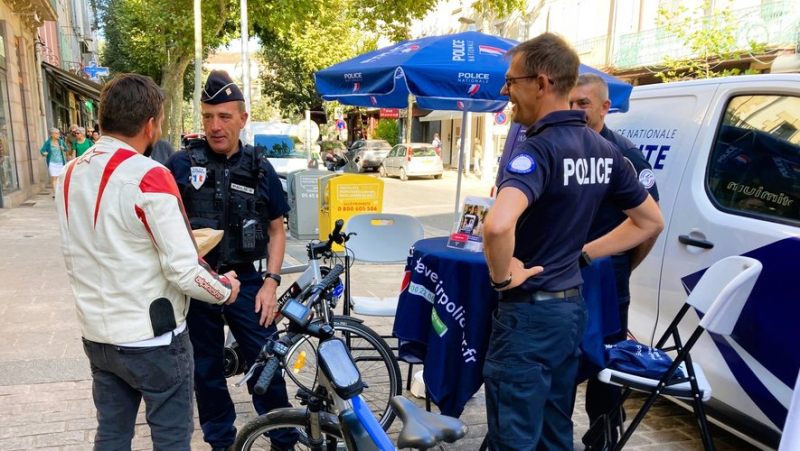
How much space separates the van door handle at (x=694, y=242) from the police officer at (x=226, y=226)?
7.80 ft

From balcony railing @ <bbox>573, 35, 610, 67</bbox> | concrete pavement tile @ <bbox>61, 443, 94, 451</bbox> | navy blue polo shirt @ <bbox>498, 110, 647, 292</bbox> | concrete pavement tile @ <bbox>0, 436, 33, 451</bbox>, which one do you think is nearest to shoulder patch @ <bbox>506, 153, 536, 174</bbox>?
navy blue polo shirt @ <bbox>498, 110, 647, 292</bbox>

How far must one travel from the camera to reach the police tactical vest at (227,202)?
2803 mm

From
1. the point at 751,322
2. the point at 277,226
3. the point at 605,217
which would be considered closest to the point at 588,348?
the point at 605,217

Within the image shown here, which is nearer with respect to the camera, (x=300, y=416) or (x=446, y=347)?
(x=300, y=416)

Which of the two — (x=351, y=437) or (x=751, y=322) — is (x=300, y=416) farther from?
(x=751, y=322)

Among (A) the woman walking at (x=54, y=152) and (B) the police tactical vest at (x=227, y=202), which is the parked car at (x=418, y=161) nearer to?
(A) the woman walking at (x=54, y=152)

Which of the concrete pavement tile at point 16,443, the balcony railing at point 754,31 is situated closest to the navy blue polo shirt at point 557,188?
the concrete pavement tile at point 16,443

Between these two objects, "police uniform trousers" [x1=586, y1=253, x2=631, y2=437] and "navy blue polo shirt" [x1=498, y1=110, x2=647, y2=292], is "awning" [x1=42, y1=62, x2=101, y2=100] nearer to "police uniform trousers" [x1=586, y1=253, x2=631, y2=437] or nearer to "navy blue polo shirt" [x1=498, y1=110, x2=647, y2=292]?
"police uniform trousers" [x1=586, y1=253, x2=631, y2=437]

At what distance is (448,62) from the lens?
4.17m

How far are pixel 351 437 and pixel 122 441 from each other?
115 centimetres

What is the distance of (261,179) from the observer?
2.90 m

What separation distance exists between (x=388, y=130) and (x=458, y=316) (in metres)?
32.2

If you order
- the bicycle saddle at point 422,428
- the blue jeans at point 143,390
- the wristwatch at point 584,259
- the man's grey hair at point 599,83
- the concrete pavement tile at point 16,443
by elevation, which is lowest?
the concrete pavement tile at point 16,443

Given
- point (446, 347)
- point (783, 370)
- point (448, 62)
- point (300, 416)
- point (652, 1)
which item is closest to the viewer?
point (300, 416)
